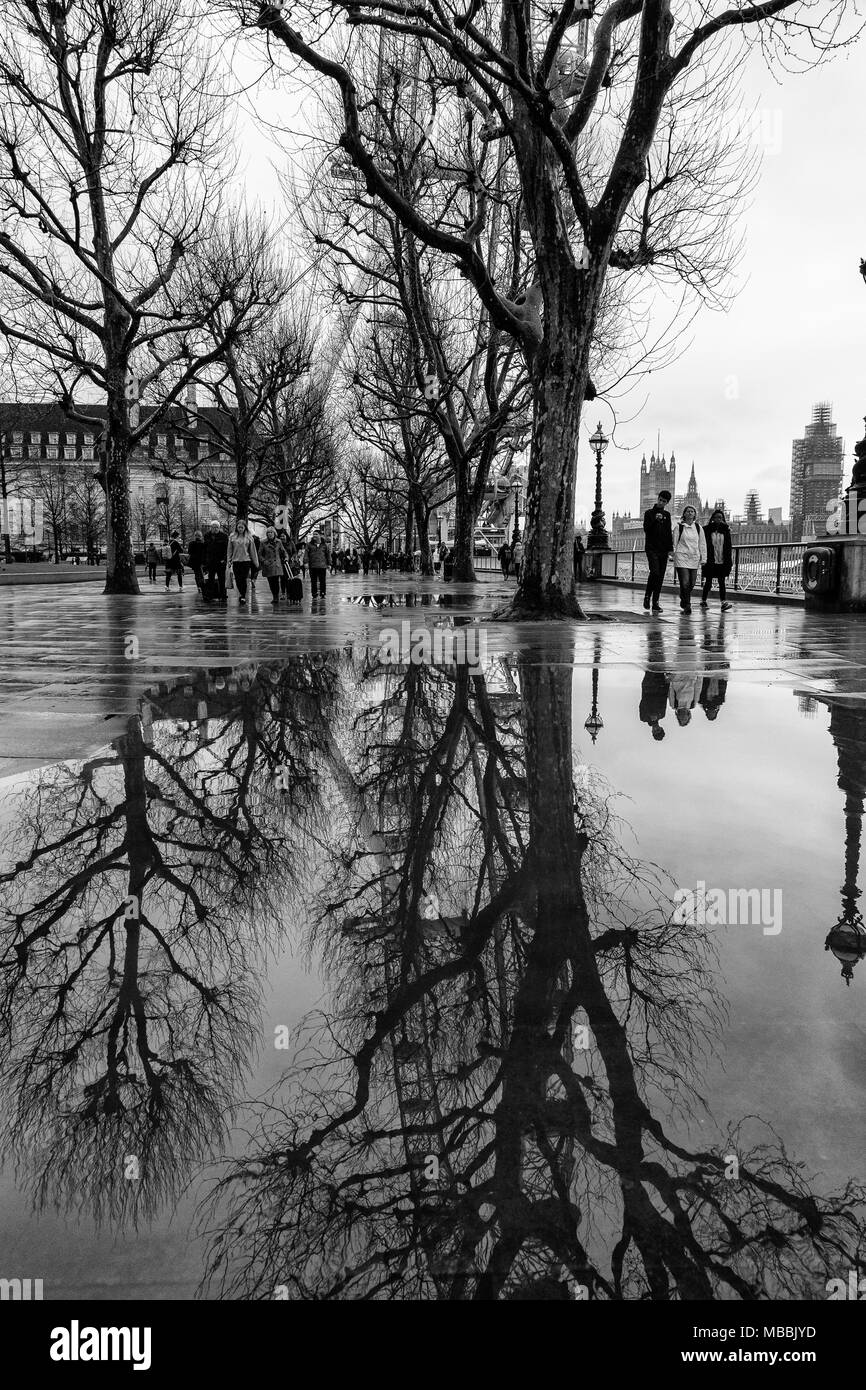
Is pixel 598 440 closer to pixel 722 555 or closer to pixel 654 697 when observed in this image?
pixel 722 555

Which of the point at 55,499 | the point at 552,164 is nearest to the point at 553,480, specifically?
the point at 552,164

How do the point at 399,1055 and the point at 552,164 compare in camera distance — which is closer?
the point at 399,1055

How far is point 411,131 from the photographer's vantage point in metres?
21.8

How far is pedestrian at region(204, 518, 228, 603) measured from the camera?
75.9 feet

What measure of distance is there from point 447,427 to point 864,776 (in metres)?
25.2

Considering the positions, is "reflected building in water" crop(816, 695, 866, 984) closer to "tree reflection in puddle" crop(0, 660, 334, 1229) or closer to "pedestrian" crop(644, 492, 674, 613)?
"tree reflection in puddle" crop(0, 660, 334, 1229)

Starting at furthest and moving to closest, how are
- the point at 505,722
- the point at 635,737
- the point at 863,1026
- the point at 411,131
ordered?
1. the point at 411,131
2. the point at 505,722
3. the point at 635,737
4. the point at 863,1026

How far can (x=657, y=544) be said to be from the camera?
18812mm

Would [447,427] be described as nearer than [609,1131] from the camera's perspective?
No

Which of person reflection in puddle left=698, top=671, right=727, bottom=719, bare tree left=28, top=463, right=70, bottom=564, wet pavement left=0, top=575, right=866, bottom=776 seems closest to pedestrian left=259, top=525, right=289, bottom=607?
wet pavement left=0, top=575, right=866, bottom=776

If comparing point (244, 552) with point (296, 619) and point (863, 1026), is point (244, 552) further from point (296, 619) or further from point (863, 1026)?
point (863, 1026)

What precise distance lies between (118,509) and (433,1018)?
86.5 feet
